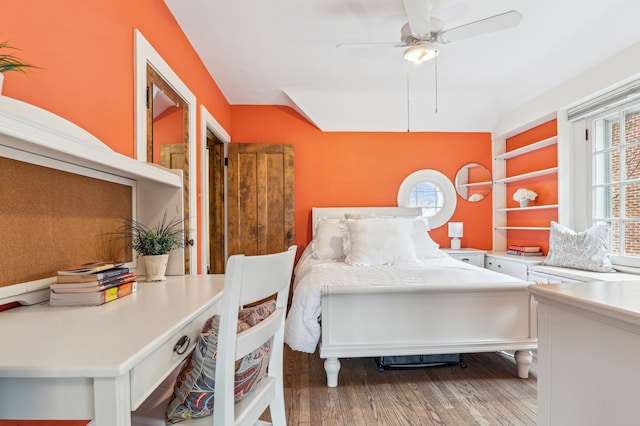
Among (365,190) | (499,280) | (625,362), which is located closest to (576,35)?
(499,280)

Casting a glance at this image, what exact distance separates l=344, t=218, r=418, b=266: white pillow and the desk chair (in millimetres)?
1779

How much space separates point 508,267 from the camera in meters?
3.56

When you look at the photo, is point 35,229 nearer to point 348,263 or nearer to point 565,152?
point 348,263

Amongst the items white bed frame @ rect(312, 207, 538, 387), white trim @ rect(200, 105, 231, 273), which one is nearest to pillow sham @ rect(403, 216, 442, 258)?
white bed frame @ rect(312, 207, 538, 387)

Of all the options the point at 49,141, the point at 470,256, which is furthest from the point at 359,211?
the point at 49,141

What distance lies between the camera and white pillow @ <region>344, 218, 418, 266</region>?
9.62 feet

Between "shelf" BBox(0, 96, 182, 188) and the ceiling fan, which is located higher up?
the ceiling fan

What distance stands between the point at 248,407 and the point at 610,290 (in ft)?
4.00

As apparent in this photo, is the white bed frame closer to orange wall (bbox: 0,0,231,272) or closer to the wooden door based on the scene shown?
orange wall (bbox: 0,0,231,272)

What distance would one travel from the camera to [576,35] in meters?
2.57

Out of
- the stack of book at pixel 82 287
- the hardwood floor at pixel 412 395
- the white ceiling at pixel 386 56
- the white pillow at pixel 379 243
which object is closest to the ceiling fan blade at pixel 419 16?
the white ceiling at pixel 386 56

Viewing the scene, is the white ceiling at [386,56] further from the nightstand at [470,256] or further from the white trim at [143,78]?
the nightstand at [470,256]

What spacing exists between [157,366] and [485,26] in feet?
7.85

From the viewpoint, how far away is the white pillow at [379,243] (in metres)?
2.93
